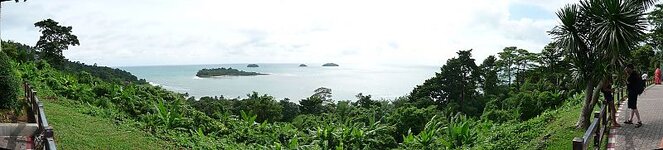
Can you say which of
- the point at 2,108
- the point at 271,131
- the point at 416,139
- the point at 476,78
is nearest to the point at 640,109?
the point at 416,139

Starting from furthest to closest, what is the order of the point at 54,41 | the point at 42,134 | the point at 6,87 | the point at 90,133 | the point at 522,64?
the point at 522,64
the point at 54,41
the point at 90,133
the point at 6,87
the point at 42,134

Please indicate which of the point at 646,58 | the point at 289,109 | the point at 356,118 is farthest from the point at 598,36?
the point at 289,109

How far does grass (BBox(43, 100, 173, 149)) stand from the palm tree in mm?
7767

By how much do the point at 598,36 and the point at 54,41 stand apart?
78.2ft

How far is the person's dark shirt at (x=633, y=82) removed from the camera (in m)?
A: 8.69

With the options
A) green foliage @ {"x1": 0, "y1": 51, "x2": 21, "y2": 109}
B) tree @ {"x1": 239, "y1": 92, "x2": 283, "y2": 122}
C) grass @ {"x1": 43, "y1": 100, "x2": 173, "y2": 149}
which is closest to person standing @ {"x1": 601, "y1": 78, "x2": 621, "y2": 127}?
grass @ {"x1": 43, "y1": 100, "x2": 173, "y2": 149}

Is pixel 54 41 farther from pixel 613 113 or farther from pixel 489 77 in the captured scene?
pixel 489 77

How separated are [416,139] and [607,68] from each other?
6.85m

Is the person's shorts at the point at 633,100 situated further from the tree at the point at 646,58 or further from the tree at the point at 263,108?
the tree at the point at 263,108

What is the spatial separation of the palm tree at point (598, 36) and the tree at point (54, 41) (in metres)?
22.9

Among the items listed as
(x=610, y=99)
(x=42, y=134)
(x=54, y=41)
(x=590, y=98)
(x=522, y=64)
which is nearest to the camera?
(x=42, y=134)

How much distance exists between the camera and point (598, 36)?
8562 mm

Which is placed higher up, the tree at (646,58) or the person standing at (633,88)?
the tree at (646,58)

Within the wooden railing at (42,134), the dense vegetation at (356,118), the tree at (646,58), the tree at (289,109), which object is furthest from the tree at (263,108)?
the wooden railing at (42,134)
